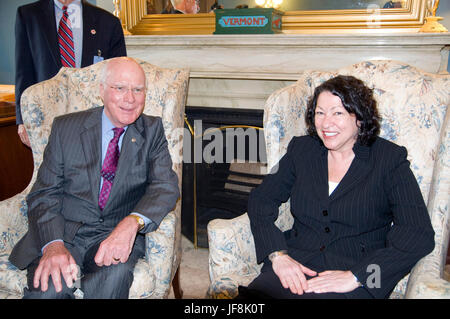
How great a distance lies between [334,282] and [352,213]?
0.87 feet

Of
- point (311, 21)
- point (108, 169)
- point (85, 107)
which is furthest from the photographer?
point (311, 21)

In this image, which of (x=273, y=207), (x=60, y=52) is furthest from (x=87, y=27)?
(x=273, y=207)

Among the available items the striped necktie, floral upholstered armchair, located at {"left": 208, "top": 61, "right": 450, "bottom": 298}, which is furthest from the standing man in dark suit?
floral upholstered armchair, located at {"left": 208, "top": 61, "right": 450, "bottom": 298}

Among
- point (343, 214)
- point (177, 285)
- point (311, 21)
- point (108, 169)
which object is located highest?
point (311, 21)

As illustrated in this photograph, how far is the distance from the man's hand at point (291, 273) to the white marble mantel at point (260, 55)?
139 cm

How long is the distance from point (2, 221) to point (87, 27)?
124 centimetres

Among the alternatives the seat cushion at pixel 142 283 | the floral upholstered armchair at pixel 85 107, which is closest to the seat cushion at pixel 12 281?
the floral upholstered armchair at pixel 85 107

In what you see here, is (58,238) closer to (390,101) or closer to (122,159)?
(122,159)

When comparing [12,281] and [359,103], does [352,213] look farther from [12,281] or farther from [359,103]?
[12,281]

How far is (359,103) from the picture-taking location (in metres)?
1.40

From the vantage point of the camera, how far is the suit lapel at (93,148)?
5.06 ft

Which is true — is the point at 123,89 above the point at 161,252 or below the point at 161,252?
above

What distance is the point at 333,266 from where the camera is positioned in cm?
137

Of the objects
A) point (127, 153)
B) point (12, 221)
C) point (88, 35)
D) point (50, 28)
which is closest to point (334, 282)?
point (127, 153)
